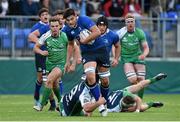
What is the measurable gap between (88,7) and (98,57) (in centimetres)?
1302

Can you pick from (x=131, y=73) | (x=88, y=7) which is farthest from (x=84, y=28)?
(x=88, y=7)

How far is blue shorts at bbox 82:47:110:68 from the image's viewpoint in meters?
18.0

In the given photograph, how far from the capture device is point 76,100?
17.8 m

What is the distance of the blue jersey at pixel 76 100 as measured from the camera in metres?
17.7

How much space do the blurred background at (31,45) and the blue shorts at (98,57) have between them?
1082 cm

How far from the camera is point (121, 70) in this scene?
29984 mm

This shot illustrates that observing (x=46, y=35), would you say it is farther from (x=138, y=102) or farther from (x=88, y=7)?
(x=88, y=7)

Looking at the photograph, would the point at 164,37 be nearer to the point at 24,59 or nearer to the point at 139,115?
the point at 24,59

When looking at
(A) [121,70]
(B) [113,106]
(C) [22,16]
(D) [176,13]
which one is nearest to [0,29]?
(C) [22,16]

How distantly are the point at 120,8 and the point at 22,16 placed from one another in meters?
4.08

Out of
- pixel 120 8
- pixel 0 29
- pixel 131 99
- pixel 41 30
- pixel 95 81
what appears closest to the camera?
pixel 95 81

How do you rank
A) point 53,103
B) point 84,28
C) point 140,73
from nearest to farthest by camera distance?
point 84,28, point 53,103, point 140,73

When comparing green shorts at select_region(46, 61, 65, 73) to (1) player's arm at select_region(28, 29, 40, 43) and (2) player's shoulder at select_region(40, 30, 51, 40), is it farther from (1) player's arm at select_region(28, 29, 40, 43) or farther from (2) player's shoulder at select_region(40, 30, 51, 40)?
(1) player's arm at select_region(28, 29, 40, 43)

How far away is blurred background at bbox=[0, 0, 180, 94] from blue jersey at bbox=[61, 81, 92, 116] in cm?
1117
